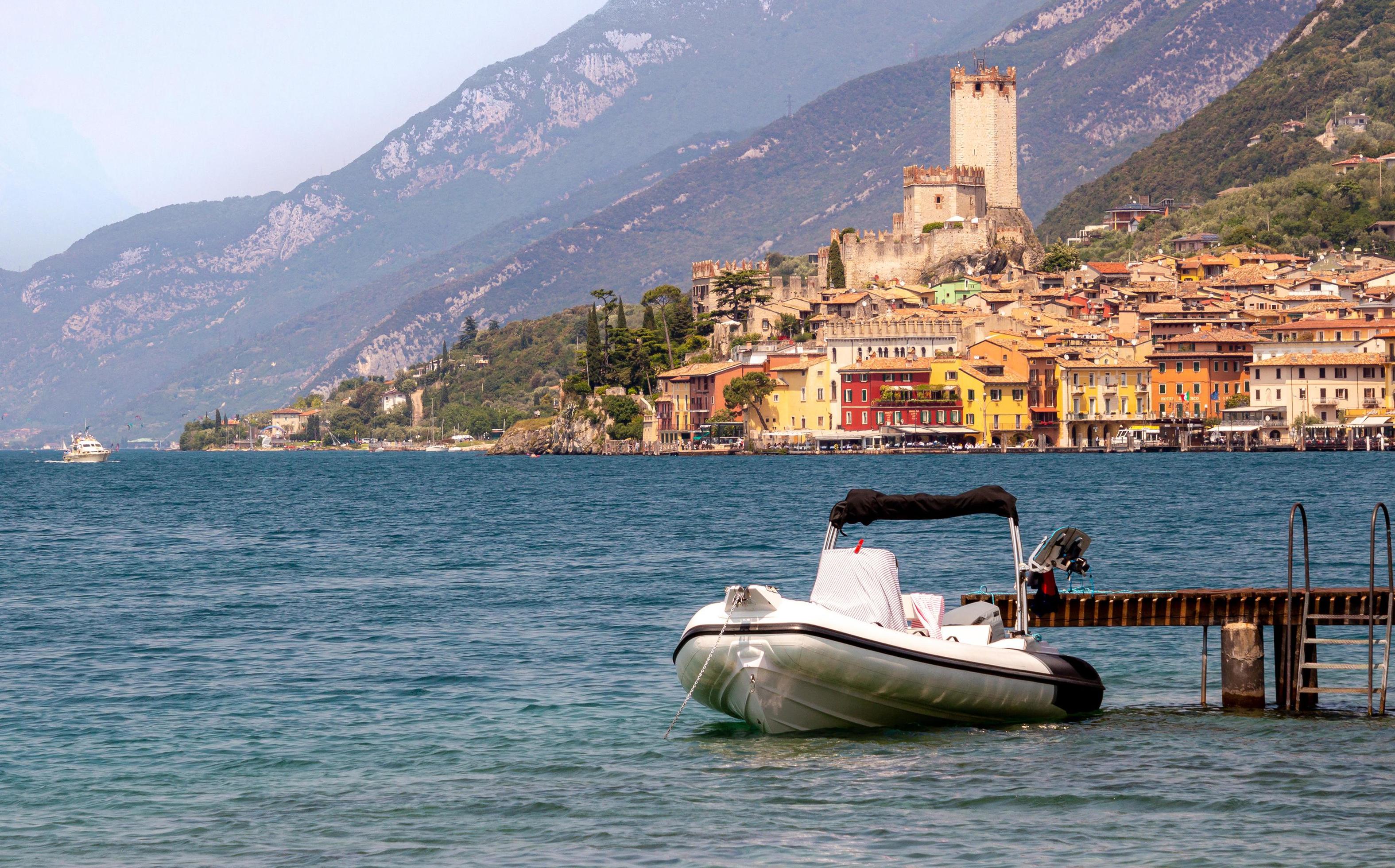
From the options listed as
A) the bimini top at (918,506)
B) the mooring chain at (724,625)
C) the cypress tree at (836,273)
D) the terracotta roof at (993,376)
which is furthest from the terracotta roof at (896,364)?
the mooring chain at (724,625)

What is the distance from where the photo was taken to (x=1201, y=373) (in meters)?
137

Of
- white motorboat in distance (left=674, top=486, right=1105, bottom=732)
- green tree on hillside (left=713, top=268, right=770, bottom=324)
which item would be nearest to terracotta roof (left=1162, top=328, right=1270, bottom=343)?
green tree on hillside (left=713, top=268, right=770, bottom=324)

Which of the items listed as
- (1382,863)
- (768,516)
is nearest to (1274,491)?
(768,516)

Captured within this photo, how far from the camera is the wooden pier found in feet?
75.2

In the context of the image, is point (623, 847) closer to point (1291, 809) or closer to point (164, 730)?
point (1291, 809)

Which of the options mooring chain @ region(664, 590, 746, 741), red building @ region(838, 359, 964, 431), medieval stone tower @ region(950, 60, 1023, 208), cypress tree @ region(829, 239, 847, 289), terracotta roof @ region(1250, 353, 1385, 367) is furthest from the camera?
medieval stone tower @ region(950, 60, 1023, 208)

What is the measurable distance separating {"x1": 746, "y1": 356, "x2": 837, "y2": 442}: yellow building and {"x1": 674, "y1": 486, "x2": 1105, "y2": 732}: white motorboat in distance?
11823cm

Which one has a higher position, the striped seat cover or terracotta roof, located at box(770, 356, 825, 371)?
terracotta roof, located at box(770, 356, 825, 371)

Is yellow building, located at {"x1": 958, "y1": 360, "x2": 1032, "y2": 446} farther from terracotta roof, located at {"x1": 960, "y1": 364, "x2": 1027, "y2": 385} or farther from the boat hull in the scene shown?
the boat hull

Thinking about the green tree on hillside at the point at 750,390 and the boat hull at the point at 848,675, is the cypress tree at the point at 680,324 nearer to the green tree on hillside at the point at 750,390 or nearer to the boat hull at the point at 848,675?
the green tree on hillside at the point at 750,390

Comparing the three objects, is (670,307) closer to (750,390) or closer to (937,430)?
(750,390)

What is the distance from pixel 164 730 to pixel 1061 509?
49.3 metres

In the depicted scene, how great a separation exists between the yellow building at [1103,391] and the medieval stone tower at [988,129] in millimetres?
37641

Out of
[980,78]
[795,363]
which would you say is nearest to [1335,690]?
[795,363]
